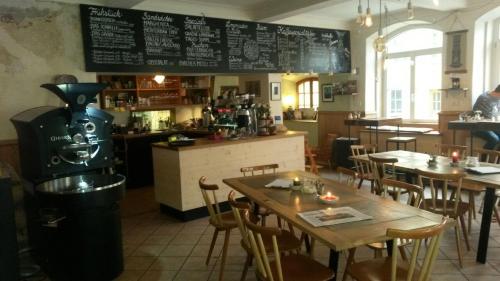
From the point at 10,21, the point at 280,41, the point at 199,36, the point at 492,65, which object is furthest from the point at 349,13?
the point at 10,21

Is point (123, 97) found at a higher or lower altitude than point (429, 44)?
lower

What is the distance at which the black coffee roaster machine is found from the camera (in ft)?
9.75

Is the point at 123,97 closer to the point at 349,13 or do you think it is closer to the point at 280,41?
the point at 280,41

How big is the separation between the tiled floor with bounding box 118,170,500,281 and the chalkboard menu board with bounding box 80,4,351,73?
2013 mm

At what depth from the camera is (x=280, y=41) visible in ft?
20.0

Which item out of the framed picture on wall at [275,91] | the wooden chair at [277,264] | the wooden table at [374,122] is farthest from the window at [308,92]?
the wooden chair at [277,264]

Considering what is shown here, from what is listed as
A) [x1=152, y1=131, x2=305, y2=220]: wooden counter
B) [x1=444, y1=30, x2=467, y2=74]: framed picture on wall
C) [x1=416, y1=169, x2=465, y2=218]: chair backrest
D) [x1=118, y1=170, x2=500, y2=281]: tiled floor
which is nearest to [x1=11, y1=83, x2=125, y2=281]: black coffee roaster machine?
[x1=118, y1=170, x2=500, y2=281]: tiled floor

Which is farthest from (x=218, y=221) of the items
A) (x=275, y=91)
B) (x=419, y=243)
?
(x=275, y=91)

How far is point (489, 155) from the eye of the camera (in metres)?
4.81

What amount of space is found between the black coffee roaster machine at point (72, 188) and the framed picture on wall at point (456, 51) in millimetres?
5392

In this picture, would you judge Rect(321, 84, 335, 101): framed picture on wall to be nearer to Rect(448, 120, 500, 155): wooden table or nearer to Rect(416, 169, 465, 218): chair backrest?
Rect(448, 120, 500, 155): wooden table

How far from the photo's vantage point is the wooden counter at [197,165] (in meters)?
4.52

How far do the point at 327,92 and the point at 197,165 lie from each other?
4256 mm

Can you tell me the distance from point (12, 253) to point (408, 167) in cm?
359
